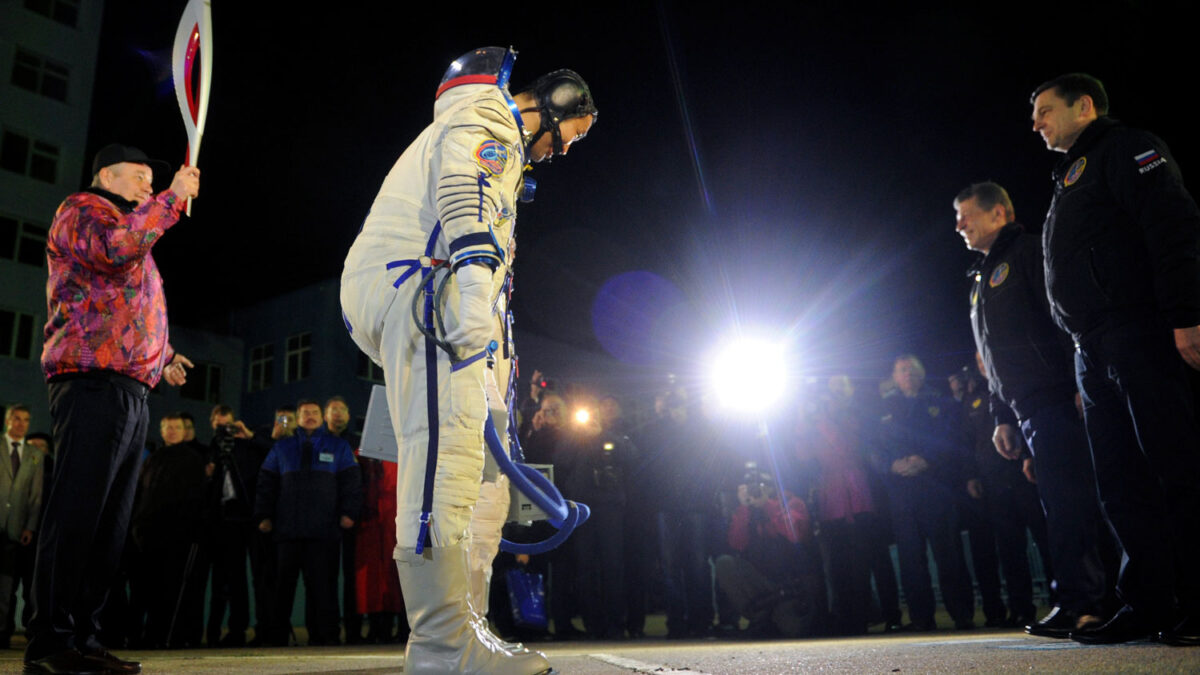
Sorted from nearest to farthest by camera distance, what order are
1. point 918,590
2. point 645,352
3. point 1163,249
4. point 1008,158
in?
point 1163,249 → point 918,590 → point 1008,158 → point 645,352

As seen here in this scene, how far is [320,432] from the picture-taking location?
8.46m

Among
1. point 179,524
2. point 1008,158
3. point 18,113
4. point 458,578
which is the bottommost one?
point 458,578

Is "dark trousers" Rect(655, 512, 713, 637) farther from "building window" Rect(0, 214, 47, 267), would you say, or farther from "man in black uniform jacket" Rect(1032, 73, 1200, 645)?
"building window" Rect(0, 214, 47, 267)

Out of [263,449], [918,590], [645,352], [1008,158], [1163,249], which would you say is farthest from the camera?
[645,352]

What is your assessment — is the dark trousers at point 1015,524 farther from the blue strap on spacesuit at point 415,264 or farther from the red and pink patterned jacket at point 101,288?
the red and pink patterned jacket at point 101,288

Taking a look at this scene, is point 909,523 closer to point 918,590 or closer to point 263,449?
point 918,590

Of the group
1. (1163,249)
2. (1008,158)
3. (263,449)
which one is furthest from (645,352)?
(1163,249)

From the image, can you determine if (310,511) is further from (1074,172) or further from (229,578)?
(1074,172)

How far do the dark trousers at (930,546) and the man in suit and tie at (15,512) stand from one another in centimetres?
865

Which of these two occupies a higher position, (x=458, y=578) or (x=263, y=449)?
(x=263, y=449)

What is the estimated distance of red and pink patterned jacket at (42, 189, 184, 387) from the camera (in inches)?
137

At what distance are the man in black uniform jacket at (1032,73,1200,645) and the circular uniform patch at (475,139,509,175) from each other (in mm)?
2762

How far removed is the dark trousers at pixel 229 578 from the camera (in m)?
8.36

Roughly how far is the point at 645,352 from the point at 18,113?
2212cm
